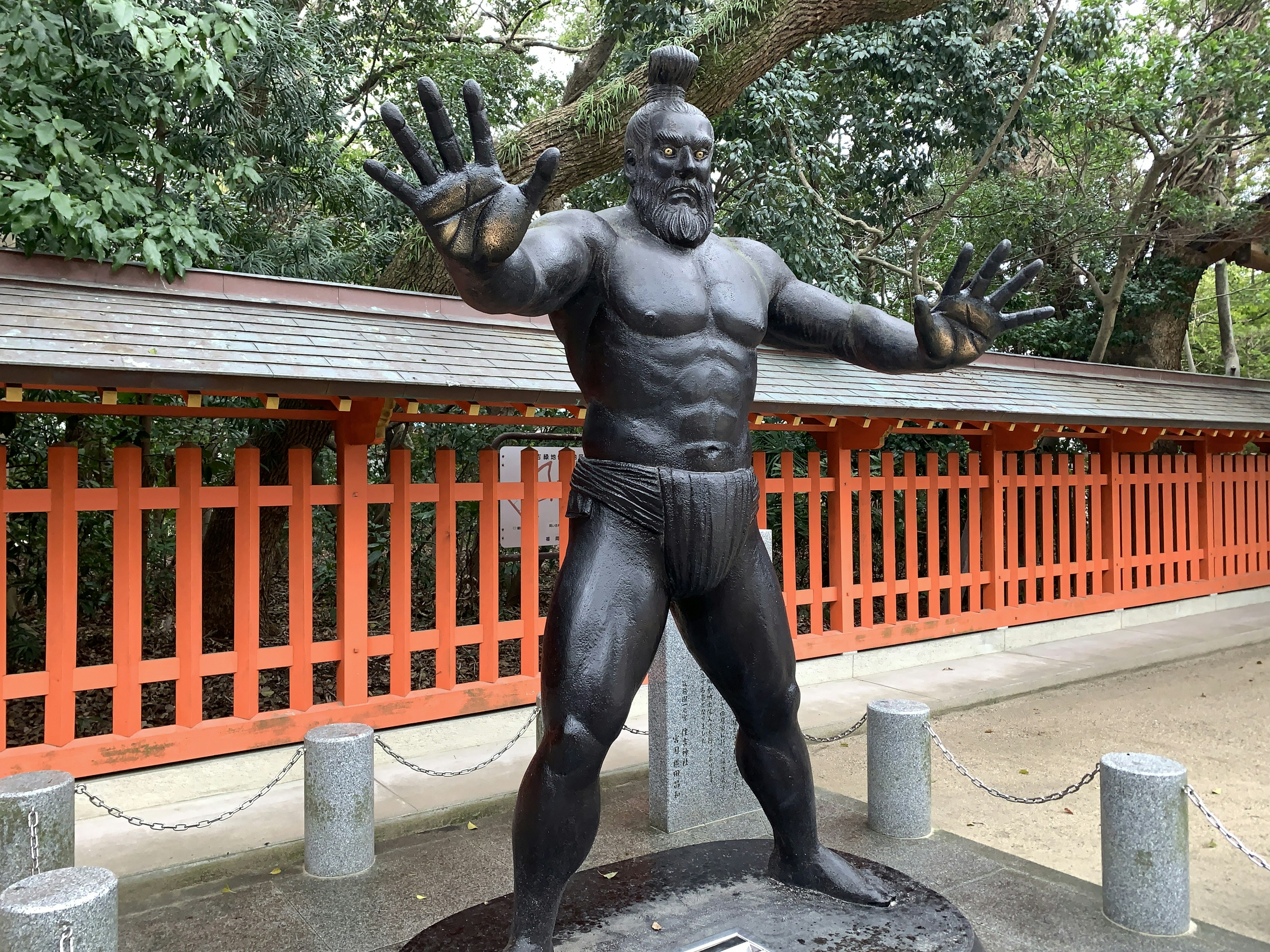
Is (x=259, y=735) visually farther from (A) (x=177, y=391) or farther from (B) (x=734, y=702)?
(B) (x=734, y=702)

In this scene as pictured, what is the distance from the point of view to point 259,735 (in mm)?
5211

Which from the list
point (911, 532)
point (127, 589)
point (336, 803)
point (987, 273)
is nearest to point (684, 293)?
point (987, 273)

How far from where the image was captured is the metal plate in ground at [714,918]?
9.02 ft

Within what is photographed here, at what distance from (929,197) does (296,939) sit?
43.8 ft

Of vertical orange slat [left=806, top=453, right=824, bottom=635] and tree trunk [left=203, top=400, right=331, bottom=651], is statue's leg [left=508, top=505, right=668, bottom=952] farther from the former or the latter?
tree trunk [left=203, top=400, right=331, bottom=651]

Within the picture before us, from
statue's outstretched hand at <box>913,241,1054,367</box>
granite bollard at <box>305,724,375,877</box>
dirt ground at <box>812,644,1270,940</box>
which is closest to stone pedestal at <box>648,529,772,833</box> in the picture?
dirt ground at <box>812,644,1270,940</box>

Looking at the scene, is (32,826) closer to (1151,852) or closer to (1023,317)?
(1023,317)

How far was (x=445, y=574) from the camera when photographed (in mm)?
5898

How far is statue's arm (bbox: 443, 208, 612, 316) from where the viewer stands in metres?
2.15

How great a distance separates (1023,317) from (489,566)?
4166 millimetres

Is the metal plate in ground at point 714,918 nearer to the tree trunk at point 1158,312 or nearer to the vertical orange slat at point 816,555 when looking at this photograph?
the vertical orange slat at point 816,555

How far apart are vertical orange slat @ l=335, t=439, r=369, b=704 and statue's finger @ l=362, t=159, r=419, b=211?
12.4 feet

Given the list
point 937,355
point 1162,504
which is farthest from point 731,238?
point 1162,504

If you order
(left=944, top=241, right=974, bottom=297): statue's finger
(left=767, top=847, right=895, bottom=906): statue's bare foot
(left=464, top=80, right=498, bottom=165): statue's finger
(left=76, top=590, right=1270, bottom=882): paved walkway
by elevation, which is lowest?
(left=76, top=590, right=1270, bottom=882): paved walkway
